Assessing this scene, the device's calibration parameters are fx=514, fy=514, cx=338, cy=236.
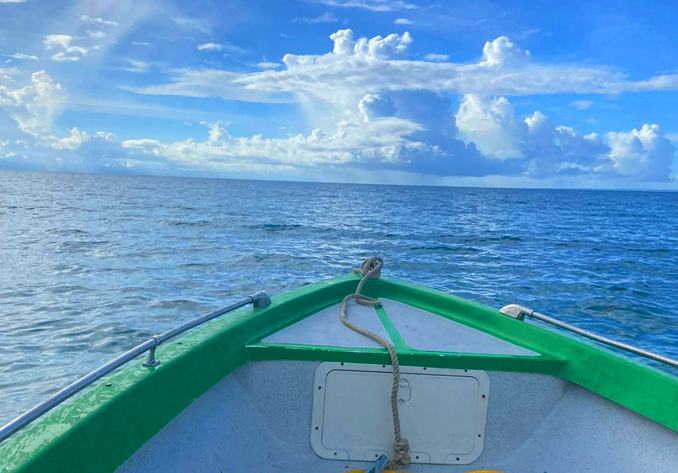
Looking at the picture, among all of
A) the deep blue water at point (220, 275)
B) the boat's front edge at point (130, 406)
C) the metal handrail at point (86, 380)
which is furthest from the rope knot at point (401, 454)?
the deep blue water at point (220, 275)

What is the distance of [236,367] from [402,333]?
45.0 inches

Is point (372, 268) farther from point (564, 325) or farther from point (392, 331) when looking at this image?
point (564, 325)

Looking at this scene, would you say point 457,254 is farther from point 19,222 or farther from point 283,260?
point 19,222

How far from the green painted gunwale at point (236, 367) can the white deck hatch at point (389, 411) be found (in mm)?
92

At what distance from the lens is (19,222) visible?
27.0 meters

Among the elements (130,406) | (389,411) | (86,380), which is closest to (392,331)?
(389,411)

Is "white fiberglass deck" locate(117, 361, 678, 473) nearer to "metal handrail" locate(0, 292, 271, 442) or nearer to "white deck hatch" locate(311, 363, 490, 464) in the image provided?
"white deck hatch" locate(311, 363, 490, 464)

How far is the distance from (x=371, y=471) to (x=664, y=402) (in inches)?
62.5

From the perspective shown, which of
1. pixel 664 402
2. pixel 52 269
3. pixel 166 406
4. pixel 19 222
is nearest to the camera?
pixel 166 406

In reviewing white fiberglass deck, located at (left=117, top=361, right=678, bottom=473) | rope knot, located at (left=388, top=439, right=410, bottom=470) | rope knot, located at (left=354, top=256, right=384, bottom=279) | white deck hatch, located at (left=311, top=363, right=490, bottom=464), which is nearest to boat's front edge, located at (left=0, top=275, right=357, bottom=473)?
white fiberglass deck, located at (left=117, top=361, right=678, bottom=473)

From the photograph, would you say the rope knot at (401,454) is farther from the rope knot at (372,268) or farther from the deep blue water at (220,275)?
the deep blue water at (220,275)

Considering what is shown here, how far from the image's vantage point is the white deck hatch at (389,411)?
3.09 meters

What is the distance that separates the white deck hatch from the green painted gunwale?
9cm

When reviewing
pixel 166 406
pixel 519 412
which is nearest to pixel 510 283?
pixel 519 412
